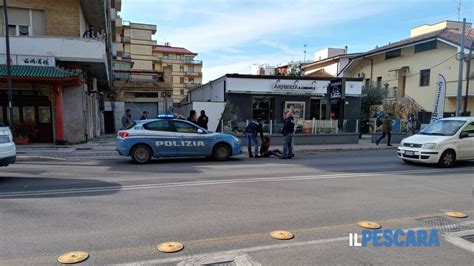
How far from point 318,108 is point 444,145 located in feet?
42.7

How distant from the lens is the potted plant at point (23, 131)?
1477 centimetres

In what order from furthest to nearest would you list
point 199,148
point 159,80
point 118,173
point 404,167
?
point 159,80, point 199,148, point 404,167, point 118,173

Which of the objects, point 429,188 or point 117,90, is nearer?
point 429,188

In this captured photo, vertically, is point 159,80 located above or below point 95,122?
above

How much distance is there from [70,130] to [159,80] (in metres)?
15.7

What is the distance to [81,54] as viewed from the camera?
589 inches

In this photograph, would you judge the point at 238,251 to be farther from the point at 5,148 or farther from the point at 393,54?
the point at 393,54

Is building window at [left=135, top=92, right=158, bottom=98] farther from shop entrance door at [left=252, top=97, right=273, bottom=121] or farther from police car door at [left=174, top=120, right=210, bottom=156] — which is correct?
police car door at [left=174, top=120, right=210, bottom=156]

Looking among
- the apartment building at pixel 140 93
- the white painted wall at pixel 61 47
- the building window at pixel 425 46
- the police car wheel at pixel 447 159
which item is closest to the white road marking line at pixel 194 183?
the police car wheel at pixel 447 159

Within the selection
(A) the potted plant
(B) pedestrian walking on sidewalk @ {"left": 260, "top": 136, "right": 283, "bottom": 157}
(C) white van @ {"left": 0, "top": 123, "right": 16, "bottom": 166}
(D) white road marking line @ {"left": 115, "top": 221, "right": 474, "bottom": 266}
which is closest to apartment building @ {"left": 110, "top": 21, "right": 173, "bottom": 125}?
(A) the potted plant


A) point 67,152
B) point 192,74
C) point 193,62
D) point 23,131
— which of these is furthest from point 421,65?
point 193,62

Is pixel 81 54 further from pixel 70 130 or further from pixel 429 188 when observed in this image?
pixel 429 188

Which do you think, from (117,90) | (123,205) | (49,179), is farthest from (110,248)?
(117,90)

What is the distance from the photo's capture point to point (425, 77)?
1163 inches
